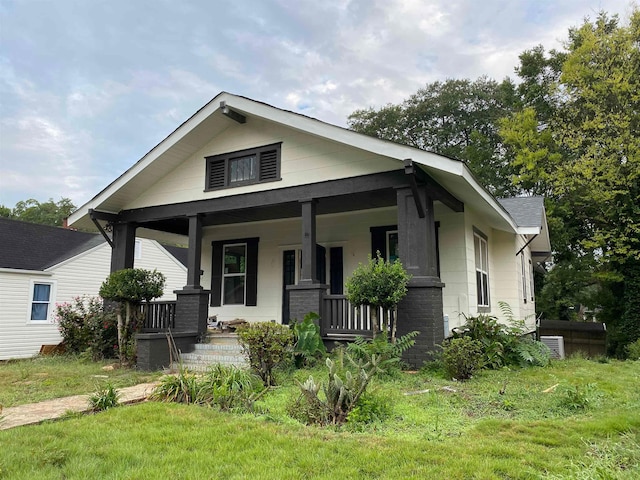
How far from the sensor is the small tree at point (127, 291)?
8453 mm

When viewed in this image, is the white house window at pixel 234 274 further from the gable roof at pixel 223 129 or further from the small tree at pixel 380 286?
the small tree at pixel 380 286

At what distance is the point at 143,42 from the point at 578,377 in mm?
12537

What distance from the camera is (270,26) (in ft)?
38.0

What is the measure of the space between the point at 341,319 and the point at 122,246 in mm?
6115

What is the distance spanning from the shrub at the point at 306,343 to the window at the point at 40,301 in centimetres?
1113

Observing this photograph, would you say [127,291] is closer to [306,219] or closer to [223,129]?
[306,219]

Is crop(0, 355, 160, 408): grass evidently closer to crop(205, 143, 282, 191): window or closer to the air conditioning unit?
crop(205, 143, 282, 191): window

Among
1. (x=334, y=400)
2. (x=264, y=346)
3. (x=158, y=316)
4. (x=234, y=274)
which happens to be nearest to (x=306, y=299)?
(x=264, y=346)

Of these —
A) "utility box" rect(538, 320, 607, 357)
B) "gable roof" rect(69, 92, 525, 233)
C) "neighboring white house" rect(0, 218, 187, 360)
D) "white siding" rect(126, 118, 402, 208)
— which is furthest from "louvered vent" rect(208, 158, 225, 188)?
"utility box" rect(538, 320, 607, 357)

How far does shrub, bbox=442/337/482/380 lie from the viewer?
6085mm

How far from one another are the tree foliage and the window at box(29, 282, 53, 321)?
95.2 feet

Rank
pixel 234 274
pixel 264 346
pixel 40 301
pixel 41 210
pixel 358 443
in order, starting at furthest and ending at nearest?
pixel 41 210 → pixel 40 301 → pixel 234 274 → pixel 264 346 → pixel 358 443

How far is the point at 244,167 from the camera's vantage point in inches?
378

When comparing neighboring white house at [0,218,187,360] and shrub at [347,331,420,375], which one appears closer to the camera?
shrub at [347,331,420,375]
